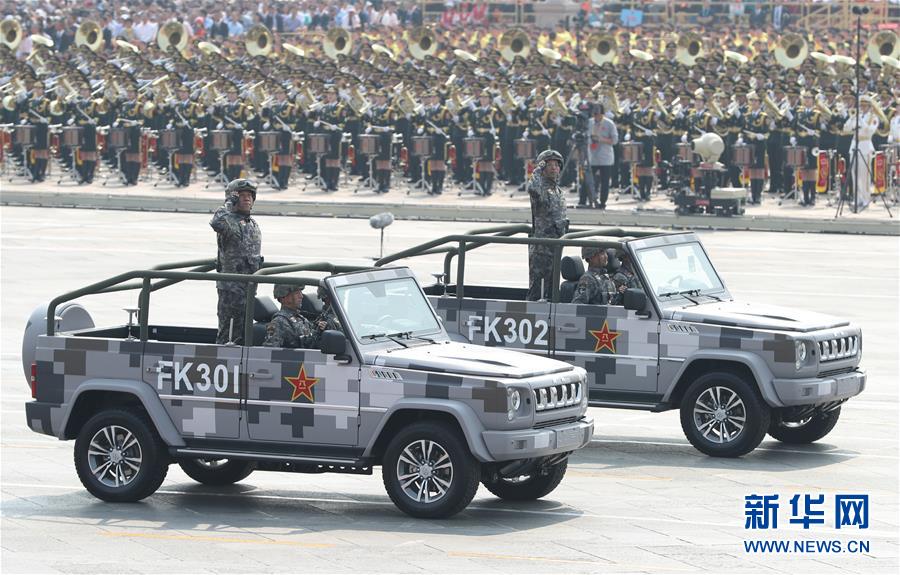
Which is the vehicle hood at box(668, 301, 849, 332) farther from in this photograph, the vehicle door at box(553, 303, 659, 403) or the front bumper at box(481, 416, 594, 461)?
the front bumper at box(481, 416, 594, 461)

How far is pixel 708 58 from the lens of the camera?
1925 inches

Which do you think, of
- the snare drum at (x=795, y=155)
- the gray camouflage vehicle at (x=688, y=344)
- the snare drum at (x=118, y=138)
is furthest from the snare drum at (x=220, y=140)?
the gray camouflage vehicle at (x=688, y=344)

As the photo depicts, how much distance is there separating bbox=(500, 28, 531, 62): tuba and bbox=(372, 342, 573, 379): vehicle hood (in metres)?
39.0

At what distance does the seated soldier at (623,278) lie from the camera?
1641 cm

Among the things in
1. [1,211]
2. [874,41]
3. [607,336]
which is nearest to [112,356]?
[607,336]

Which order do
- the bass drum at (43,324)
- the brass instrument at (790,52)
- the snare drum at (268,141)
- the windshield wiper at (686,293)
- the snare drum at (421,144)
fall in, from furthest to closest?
the brass instrument at (790,52)
the snare drum at (268,141)
the snare drum at (421,144)
the windshield wiper at (686,293)
the bass drum at (43,324)

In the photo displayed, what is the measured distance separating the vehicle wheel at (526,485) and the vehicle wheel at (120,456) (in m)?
2.22

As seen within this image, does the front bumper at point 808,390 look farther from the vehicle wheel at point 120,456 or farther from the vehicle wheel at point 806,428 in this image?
the vehicle wheel at point 120,456

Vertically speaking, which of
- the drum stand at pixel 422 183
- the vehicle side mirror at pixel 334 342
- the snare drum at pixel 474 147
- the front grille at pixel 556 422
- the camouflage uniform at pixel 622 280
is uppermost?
the snare drum at pixel 474 147

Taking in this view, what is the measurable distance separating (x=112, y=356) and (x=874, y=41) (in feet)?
116

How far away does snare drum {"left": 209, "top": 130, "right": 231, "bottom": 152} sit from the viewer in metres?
41.2

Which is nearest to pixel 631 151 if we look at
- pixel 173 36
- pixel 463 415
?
pixel 173 36

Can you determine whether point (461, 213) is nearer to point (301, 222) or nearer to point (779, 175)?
point (301, 222)

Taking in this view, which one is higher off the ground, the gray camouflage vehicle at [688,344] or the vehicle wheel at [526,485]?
the gray camouflage vehicle at [688,344]
